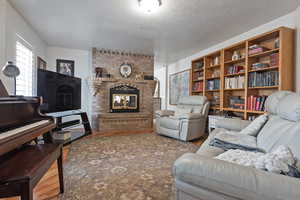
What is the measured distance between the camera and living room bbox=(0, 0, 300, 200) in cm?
101

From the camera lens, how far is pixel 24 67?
316 cm

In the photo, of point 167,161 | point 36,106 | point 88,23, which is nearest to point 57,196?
point 36,106

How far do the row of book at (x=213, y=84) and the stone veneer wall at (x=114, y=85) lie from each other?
170 centimetres

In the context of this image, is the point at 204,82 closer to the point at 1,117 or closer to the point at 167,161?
the point at 167,161

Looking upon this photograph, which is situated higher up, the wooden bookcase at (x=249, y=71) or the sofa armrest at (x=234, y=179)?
the wooden bookcase at (x=249, y=71)

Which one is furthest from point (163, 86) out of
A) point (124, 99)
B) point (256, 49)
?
point (256, 49)

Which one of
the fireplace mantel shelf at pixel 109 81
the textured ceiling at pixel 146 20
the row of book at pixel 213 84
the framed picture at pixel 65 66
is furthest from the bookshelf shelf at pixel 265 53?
the framed picture at pixel 65 66

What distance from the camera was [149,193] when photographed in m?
1.60

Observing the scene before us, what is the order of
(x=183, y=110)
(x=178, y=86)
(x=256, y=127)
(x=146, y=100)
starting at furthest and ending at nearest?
(x=178, y=86) → (x=146, y=100) → (x=183, y=110) → (x=256, y=127)

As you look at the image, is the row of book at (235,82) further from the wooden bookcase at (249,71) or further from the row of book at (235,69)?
the row of book at (235,69)

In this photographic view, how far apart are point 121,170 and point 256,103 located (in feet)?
8.34

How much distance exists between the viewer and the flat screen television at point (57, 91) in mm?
2903

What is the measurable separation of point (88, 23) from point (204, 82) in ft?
9.66

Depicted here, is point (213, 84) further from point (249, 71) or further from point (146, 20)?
point (146, 20)
